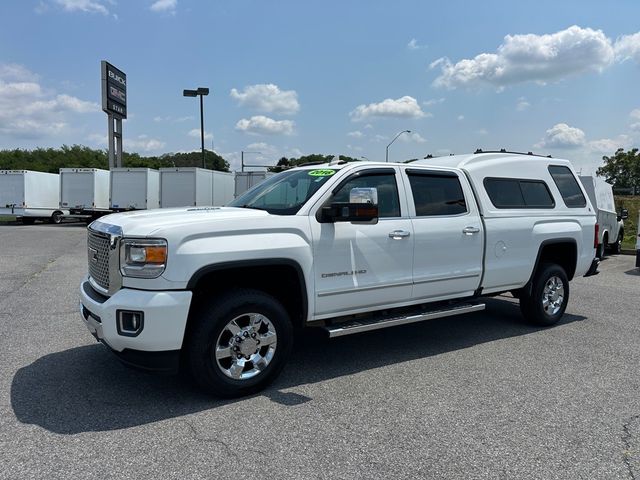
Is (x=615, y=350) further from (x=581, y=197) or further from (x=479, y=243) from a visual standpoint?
(x=581, y=197)

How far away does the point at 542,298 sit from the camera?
645cm

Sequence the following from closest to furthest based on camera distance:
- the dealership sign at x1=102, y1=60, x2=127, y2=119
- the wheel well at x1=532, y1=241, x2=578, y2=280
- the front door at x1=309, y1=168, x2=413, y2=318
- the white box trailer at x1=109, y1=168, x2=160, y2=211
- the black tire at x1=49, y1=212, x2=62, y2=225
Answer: the front door at x1=309, y1=168, x2=413, y2=318, the wheel well at x1=532, y1=241, x2=578, y2=280, the white box trailer at x1=109, y1=168, x2=160, y2=211, the black tire at x1=49, y1=212, x2=62, y2=225, the dealership sign at x1=102, y1=60, x2=127, y2=119

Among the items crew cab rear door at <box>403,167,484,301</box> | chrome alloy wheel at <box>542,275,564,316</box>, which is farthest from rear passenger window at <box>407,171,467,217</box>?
chrome alloy wheel at <box>542,275,564,316</box>

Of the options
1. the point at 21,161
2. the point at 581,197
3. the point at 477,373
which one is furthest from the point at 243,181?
the point at 21,161

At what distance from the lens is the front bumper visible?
12.0 feet

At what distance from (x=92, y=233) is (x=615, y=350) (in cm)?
552

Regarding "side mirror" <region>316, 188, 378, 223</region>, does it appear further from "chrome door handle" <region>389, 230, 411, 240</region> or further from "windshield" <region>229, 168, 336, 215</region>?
"chrome door handle" <region>389, 230, 411, 240</region>

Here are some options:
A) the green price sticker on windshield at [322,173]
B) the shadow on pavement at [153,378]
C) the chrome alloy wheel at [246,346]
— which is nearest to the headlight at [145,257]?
the chrome alloy wheel at [246,346]

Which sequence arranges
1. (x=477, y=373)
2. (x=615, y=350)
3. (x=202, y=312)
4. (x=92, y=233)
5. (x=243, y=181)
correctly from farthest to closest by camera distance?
(x=243, y=181) → (x=615, y=350) → (x=477, y=373) → (x=92, y=233) → (x=202, y=312)

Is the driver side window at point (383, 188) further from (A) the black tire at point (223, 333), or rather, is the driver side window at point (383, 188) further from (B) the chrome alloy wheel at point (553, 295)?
(B) the chrome alloy wheel at point (553, 295)

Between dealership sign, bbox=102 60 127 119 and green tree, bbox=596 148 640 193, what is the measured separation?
61163 mm

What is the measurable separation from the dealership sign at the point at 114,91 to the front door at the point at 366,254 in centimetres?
3176

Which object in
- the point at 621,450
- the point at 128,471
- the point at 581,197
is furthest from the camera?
the point at 581,197

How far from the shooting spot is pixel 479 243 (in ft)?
18.5
